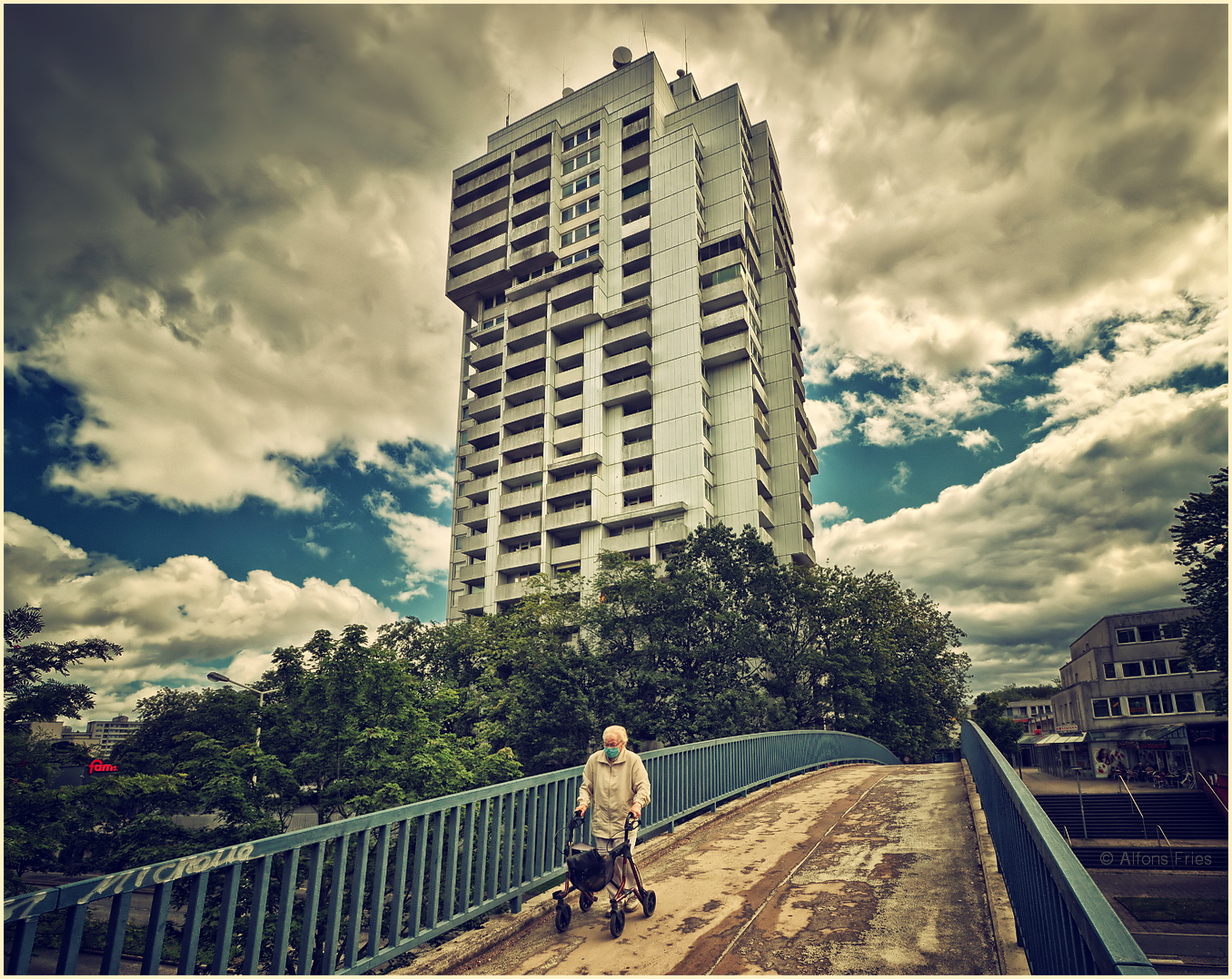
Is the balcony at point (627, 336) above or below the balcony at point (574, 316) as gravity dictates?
below

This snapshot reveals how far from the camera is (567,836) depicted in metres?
7.50

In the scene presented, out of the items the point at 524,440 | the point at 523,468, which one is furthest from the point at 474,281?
the point at 523,468

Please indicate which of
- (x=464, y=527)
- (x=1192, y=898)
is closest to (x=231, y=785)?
(x=1192, y=898)

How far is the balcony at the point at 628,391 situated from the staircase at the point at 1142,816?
34.4 meters

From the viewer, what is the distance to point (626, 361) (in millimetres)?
51562

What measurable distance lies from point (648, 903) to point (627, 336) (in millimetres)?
48296

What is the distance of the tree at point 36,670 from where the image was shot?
2248cm

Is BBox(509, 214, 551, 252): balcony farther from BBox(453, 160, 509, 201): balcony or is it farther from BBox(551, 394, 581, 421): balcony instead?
BBox(551, 394, 581, 421): balcony

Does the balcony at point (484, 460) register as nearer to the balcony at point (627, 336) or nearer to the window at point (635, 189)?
the balcony at point (627, 336)

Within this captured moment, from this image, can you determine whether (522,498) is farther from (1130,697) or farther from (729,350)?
(1130,697)

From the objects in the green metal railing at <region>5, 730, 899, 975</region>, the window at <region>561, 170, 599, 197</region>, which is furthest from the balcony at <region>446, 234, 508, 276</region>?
the green metal railing at <region>5, 730, 899, 975</region>

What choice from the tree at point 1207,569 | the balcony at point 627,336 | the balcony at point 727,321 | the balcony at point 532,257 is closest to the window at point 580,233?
the balcony at point 532,257

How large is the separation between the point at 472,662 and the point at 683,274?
31.8m

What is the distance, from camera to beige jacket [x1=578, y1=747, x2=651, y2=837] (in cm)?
621
